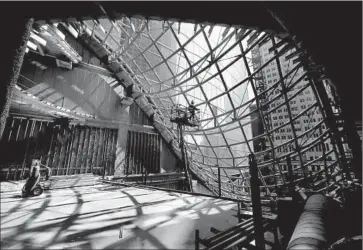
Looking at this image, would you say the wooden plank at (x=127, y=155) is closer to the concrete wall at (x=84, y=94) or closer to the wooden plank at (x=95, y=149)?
the concrete wall at (x=84, y=94)

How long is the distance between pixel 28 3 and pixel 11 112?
7.36 m

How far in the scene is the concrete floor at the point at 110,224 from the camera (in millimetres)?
2797

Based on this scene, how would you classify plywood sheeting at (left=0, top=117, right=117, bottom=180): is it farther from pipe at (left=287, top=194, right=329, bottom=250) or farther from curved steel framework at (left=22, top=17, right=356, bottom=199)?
pipe at (left=287, top=194, right=329, bottom=250)

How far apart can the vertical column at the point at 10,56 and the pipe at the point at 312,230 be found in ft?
23.3

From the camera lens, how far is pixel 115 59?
13992 mm

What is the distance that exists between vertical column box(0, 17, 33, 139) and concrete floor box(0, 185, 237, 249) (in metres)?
2.49

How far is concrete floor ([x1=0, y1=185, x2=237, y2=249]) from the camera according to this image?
9.18ft

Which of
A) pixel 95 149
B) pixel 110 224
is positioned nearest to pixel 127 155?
pixel 95 149

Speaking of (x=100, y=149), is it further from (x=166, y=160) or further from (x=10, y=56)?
(x=10, y=56)

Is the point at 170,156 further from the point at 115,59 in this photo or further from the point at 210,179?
the point at 115,59

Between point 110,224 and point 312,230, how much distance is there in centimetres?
407

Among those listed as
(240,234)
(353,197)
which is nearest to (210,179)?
(353,197)

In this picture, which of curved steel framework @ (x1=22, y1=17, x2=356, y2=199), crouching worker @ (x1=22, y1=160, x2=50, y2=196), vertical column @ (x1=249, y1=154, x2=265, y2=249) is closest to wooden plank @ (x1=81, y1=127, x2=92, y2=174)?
crouching worker @ (x1=22, y1=160, x2=50, y2=196)

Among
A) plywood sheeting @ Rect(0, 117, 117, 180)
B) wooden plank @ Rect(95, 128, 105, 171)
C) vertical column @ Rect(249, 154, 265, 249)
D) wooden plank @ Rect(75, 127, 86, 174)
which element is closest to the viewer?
vertical column @ Rect(249, 154, 265, 249)
